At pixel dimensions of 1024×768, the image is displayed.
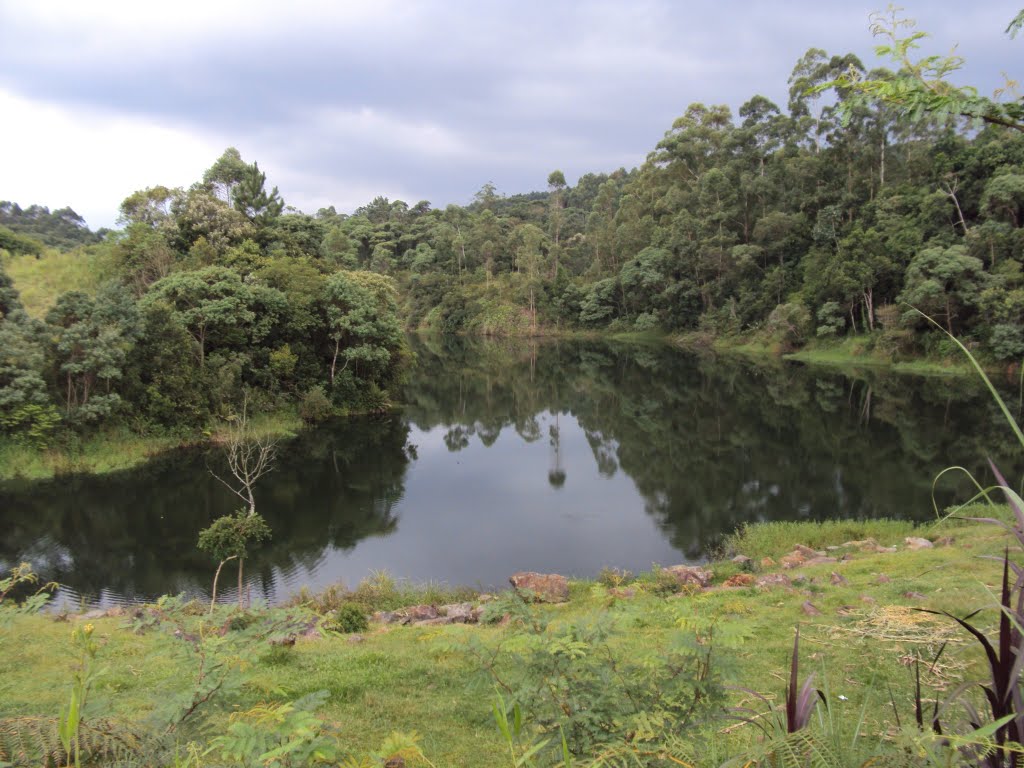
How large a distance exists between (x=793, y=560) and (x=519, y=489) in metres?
7.92

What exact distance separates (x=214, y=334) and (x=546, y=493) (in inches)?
485

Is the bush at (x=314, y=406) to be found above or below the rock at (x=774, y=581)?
above

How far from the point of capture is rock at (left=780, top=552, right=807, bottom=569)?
954 centimetres

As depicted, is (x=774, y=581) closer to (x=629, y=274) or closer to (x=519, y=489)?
(x=519, y=489)

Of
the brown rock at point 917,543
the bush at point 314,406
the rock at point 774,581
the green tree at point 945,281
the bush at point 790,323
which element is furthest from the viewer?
the bush at point 790,323

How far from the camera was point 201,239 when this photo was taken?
23.2 m

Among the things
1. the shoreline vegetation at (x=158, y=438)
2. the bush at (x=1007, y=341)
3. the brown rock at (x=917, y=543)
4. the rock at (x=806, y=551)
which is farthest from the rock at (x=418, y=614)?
the bush at (x=1007, y=341)

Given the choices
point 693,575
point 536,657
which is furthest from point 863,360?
point 536,657

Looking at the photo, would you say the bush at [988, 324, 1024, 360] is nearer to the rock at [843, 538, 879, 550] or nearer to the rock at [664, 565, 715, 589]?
the rock at [843, 538, 879, 550]

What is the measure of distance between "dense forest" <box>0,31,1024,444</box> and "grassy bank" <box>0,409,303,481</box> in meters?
0.45

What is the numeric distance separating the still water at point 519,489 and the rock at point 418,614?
2.07 m

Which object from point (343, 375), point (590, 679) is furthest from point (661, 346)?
point (590, 679)

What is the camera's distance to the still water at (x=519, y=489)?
1142 cm

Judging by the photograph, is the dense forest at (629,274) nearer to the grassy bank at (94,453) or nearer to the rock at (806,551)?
the grassy bank at (94,453)
